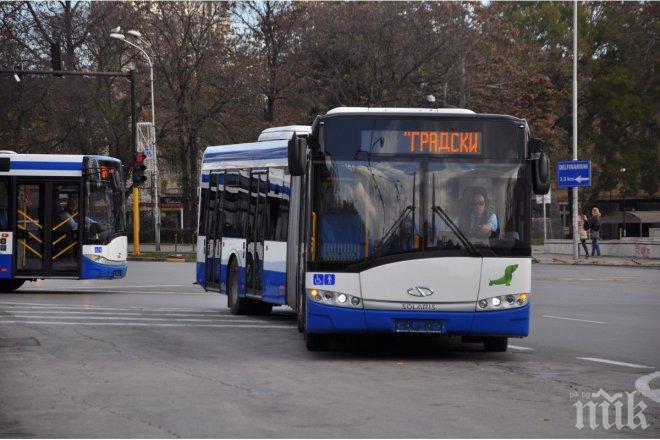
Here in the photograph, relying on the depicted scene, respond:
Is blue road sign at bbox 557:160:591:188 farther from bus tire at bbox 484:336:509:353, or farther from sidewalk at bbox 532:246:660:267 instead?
bus tire at bbox 484:336:509:353

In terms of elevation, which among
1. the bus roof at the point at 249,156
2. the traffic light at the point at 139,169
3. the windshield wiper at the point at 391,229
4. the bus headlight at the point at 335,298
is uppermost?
the traffic light at the point at 139,169

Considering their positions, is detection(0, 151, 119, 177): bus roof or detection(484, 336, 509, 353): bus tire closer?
detection(484, 336, 509, 353): bus tire

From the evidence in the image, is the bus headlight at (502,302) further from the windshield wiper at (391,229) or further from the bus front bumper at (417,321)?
the windshield wiper at (391,229)

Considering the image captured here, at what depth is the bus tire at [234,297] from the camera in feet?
73.5

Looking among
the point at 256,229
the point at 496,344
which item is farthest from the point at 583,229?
the point at 496,344

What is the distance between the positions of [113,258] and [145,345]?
14.1 metres

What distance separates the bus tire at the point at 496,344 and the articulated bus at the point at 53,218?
1510cm

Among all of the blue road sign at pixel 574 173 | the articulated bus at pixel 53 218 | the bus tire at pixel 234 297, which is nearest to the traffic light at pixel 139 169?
the articulated bus at pixel 53 218

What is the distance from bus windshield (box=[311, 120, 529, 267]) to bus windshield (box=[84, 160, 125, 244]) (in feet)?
50.9

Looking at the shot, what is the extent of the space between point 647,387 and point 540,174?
3.31 metres

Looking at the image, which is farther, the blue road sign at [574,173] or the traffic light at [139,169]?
the blue road sign at [574,173]

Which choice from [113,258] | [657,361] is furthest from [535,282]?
[657,361]

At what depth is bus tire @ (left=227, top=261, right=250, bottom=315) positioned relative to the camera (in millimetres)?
22391

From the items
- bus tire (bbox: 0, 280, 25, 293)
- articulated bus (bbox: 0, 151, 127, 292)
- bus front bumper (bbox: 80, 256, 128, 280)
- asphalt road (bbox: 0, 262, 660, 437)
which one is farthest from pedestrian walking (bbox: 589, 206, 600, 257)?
asphalt road (bbox: 0, 262, 660, 437)
